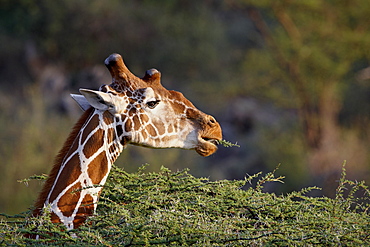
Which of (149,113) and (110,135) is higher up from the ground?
(149,113)

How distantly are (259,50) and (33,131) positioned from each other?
11.2m

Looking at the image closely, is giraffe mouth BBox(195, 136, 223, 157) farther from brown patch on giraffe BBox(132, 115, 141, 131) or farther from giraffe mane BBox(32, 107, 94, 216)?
giraffe mane BBox(32, 107, 94, 216)

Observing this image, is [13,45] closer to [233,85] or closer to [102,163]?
[233,85]

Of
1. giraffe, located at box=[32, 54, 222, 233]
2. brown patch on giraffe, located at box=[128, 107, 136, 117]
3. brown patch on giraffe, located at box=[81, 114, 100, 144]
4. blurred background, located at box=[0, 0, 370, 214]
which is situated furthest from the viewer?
blurred background, located at box=[0, 0, 370, 214]

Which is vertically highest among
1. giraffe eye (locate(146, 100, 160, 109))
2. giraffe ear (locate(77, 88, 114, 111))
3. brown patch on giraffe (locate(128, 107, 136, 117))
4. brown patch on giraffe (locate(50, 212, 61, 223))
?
giraffe eye (locate(146, 100, 160, 109))

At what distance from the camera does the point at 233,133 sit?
2217 centimetres

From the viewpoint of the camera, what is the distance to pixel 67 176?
4.20 m

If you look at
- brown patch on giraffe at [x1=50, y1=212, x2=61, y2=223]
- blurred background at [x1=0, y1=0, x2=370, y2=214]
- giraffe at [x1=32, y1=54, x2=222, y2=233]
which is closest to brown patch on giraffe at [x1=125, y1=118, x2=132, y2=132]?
giraffe at [x1=32, y1=54, x2=222, y2=233]

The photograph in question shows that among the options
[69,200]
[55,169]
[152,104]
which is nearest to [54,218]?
[69,200]

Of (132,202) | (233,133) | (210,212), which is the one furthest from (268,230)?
(233,133)

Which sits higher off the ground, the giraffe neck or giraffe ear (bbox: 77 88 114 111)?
giraffe ear (bbox: 77 88 114 111)

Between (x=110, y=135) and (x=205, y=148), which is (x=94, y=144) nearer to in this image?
(x=110, y=135)

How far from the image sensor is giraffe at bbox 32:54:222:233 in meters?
4.16

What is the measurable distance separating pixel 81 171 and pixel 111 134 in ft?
1.01
